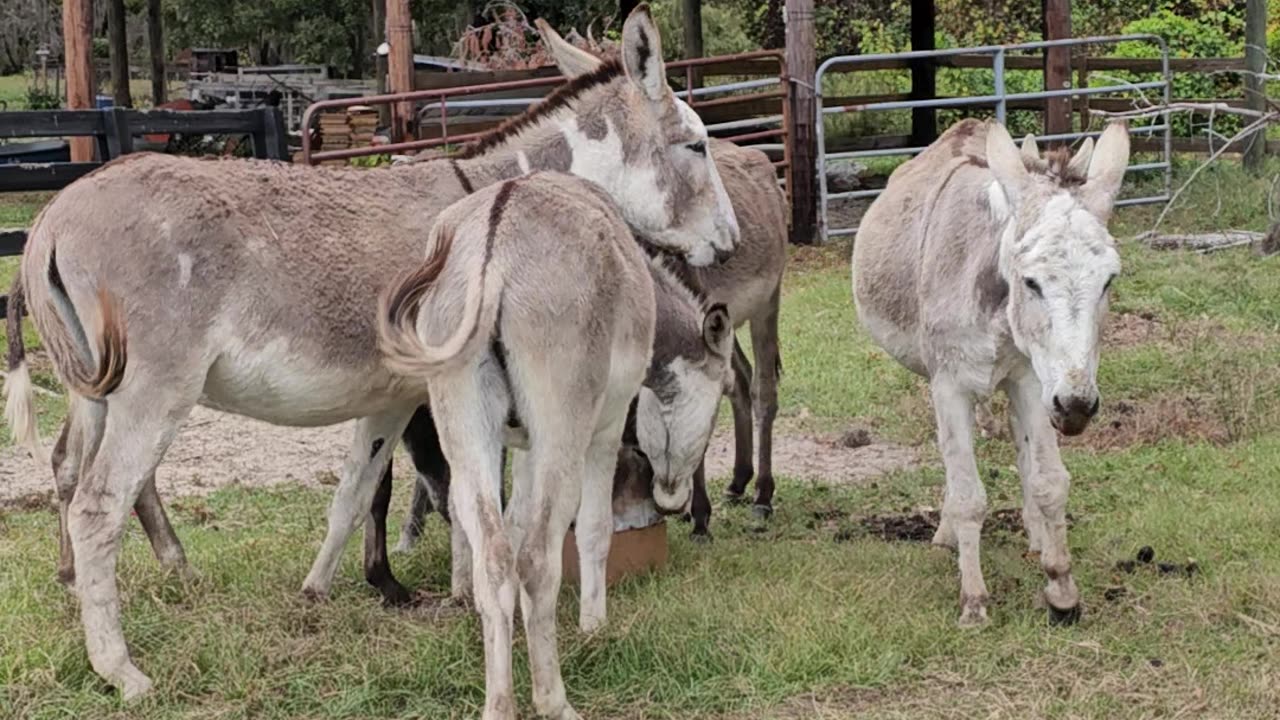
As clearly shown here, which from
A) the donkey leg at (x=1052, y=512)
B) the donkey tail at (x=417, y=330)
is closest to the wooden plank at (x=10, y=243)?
the donkey tail at (x=417, y=330)

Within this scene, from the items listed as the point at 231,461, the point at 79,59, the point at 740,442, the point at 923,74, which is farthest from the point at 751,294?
the point at 923,74

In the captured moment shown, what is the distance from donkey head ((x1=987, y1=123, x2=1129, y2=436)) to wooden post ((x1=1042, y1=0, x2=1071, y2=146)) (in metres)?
10.0

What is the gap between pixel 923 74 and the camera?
1891 cm

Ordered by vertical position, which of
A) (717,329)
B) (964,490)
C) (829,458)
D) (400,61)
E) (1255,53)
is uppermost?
(400,61)

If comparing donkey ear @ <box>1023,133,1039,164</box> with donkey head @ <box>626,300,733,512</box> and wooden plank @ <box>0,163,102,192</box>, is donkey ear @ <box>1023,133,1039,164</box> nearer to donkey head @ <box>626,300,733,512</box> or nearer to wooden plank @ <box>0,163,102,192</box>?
donkey head @ <box>626,300,733,512</box>

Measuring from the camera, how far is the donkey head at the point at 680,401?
5.36 metres

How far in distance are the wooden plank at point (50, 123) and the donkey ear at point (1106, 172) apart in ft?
21.8

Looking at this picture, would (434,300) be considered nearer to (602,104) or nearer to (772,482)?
(602,104)

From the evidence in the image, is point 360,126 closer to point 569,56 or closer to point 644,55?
point 569,56

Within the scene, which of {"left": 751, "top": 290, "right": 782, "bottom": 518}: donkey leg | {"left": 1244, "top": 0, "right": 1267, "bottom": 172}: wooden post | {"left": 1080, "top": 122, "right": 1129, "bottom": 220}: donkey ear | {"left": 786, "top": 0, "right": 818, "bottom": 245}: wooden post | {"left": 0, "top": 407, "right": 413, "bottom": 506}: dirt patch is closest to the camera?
{"left": 1080, "top": 122, "right": 1129, "bottom": 220}: donkey ear

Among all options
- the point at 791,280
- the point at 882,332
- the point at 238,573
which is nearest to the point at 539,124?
the point at 882,332

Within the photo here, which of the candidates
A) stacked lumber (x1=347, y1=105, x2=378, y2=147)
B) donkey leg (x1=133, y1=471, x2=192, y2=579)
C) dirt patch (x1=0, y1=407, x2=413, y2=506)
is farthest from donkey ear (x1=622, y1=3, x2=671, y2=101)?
stacked lumber (x1=347, y1=105, x2=378, y2=147)

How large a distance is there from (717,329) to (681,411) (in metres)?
0.34

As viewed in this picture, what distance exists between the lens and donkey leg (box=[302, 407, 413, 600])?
5.28 metres
